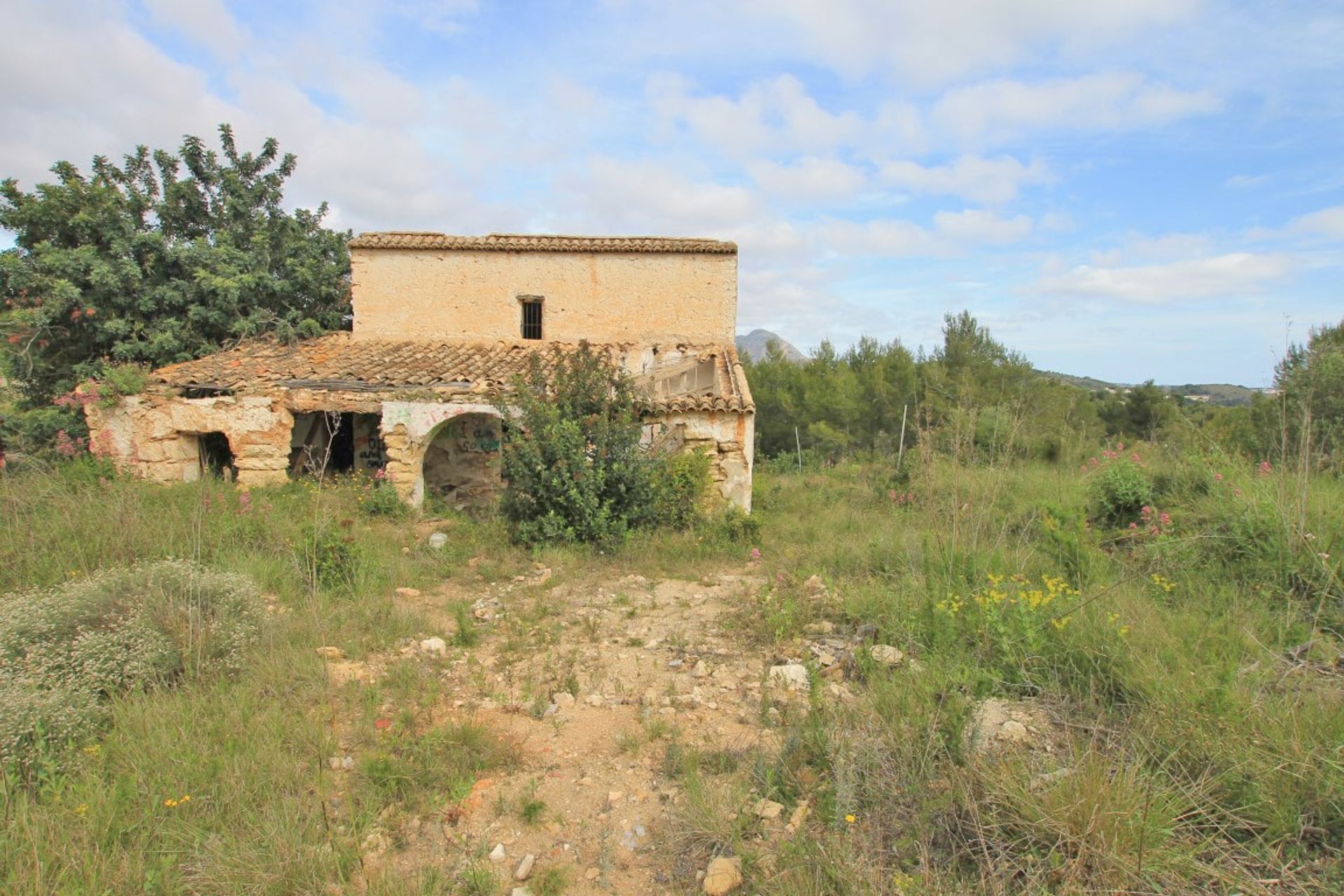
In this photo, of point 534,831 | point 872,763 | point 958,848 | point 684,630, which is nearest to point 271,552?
point 684,630

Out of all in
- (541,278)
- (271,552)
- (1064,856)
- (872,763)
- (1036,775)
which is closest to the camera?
(1064,856)

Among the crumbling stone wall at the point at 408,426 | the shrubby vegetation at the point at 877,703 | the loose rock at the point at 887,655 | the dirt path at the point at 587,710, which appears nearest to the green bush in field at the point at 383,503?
the crumbling stone wall at the point at 408,426

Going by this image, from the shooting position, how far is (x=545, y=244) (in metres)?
12.1

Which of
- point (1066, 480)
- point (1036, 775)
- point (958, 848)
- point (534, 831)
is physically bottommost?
point (534, 831)

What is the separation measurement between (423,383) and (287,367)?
249 centimetres

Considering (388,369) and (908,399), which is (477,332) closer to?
(388,369)

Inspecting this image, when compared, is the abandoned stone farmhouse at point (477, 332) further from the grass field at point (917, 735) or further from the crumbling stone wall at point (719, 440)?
the grass field at point (917, 735)

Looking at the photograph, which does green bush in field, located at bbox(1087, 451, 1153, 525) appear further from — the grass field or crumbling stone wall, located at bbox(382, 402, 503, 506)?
crumbling stone wall, located at bbox(382, 402, 503, 506)

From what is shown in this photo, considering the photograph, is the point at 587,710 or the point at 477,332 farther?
the point at 477,332

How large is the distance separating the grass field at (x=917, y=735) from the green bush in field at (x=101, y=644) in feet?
0.33

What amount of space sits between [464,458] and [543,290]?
363cm

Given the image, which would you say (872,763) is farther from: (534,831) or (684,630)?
(684,630)

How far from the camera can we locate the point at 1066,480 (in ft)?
27.8

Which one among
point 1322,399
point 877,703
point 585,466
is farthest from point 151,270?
point 1322,399
